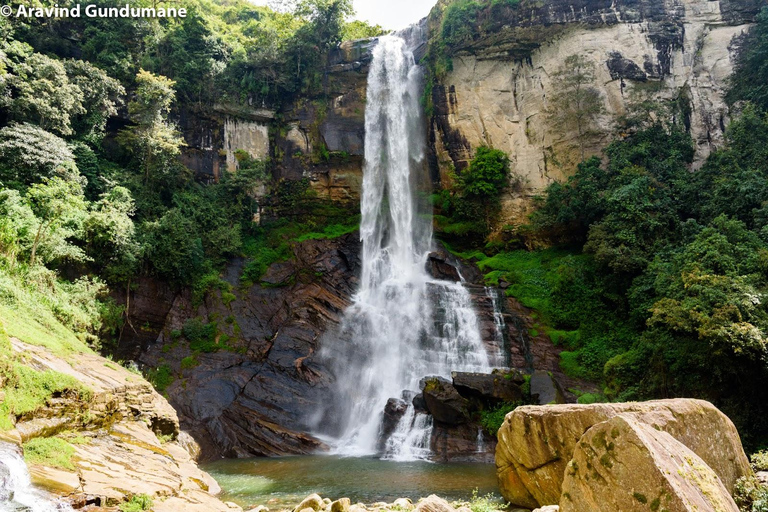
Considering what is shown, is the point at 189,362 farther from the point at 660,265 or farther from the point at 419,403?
the point at 660,265

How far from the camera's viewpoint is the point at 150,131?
2177cm

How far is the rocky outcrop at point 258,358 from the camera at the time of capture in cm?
1584

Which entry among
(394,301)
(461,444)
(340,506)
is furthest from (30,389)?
(394,301)

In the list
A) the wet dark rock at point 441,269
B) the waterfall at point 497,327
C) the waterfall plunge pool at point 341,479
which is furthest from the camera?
the wet dark rock at point 441,269

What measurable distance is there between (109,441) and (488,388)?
11.0 metres

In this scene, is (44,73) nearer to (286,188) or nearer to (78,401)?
(286,188)

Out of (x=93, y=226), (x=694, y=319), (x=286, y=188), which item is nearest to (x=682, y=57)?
(x=694, y=319)

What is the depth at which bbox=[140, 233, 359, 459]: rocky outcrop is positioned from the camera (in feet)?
52.0

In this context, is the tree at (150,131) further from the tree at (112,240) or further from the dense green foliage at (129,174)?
the tree at (112,240)

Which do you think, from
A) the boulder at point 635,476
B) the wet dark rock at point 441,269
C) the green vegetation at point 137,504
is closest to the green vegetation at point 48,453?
the green vegetation at point 137,504

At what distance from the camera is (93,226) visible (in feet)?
57.0

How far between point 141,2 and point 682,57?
29.8 metres

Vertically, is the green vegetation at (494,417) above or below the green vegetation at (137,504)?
below

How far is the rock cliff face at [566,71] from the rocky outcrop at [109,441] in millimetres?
19931
